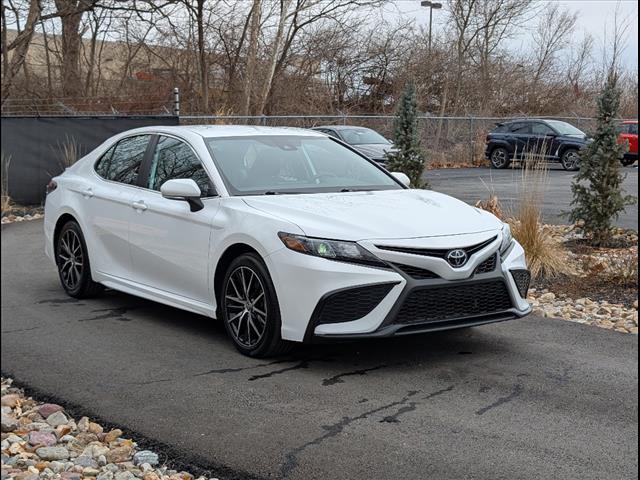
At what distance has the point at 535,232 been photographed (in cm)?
877

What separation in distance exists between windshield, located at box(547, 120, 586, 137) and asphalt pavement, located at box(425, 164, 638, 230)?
3.55ft

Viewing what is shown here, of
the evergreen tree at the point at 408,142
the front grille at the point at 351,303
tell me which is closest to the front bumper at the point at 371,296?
the front grille at the point at 351,303

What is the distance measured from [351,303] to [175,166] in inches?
83.0

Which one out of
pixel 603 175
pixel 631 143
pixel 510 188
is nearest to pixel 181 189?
pixel 603 175

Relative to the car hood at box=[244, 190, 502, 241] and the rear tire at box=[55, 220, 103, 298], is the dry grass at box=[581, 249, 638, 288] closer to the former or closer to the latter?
the car hood at box=[244, 190, 502, 241]

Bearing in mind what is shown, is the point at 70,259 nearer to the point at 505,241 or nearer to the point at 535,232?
the point at 505,241

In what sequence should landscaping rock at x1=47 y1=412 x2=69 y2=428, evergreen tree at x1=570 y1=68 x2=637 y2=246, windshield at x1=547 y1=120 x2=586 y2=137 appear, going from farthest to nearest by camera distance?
1. windshield at x1=547 y1=120 x2=586 y2=137
2. evergreen tree at x1=570 y1=68 x2=637 y2=246
3. landscaping rock at x1=47 y1=412 x2=69 y2=428

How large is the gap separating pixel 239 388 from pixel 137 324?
1836 mm

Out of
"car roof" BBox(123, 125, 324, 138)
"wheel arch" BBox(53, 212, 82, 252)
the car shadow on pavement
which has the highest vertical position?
"car roof" BBox(123, 125, 324, 138)

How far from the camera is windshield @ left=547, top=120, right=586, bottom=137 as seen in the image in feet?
80.5

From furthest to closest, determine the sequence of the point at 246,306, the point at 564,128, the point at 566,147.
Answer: the point at 564,128 → the point at 566,147 → the point at 246,306

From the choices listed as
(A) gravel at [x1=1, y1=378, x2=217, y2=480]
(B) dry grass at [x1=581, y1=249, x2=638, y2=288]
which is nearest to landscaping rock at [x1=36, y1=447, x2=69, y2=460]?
(A) gravel at [x1=1, y1=378, x2=217, y2=480]

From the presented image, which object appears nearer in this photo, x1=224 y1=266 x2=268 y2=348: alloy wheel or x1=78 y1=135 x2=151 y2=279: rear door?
x1=224 y1=266 x2=268 y2=348: alloy wheel

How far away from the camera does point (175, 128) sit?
6.81 metres
